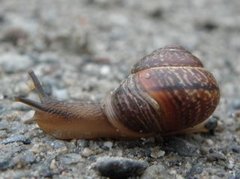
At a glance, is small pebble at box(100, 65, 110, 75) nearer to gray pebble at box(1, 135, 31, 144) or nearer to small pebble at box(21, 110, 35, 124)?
small pebble at box(21, 110, 35, 124)

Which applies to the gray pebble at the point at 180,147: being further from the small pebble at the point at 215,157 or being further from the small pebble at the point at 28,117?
the small pebble at the point at 28,117

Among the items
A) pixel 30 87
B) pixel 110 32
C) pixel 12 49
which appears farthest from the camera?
pixel 110 32

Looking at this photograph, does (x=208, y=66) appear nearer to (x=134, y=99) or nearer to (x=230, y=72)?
(x=230, y=72)

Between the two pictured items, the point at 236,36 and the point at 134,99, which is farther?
the point at 236,36

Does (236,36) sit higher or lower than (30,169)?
higher

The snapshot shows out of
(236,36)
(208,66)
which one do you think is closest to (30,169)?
(208,66)

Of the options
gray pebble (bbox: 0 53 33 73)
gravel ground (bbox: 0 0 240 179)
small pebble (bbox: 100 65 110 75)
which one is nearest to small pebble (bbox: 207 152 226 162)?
gravel ground (bbox: 0 0 240 179)

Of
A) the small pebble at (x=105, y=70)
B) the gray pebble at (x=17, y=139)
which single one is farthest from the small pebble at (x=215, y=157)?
the small pebble at (x=105, y=70)
